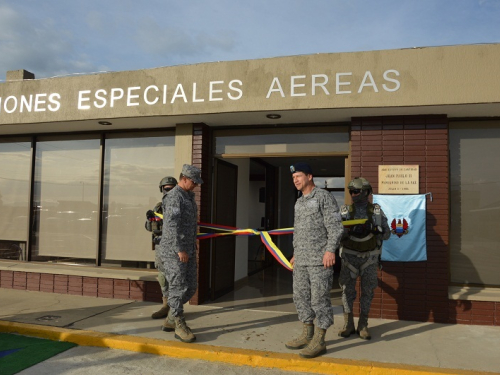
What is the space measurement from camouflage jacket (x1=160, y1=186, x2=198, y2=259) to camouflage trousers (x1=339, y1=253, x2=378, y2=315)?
1.87 meters

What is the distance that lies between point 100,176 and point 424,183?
538cm

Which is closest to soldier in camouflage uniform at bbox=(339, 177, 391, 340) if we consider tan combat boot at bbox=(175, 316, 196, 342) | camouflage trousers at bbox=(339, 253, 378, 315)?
camouflage trousers at bbox=(339, 253, 378, 315)

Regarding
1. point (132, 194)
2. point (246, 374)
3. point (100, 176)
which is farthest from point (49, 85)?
point (246, 374)

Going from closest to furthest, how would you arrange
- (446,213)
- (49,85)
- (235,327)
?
(235,327)
(446,213)
(49,85)

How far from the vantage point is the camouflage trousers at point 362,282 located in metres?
4.88

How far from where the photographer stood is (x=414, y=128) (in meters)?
5.77

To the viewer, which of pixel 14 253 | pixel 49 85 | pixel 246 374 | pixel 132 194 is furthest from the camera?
pixel 14 253

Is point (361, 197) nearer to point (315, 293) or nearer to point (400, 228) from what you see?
point (400, 228)

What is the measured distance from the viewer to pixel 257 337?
4.83m

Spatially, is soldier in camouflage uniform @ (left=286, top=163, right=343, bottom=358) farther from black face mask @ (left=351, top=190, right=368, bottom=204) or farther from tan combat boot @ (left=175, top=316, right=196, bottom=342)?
tan combat boot @ (left=175, top=316, right=196, bottom=342)

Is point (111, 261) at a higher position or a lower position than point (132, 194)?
lower

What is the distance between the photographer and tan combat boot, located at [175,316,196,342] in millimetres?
4555

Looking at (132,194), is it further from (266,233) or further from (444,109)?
(444,109)

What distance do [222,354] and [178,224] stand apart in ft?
4.81
